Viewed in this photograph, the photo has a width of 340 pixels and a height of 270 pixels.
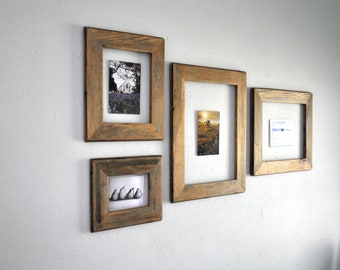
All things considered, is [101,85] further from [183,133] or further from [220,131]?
[220,131]

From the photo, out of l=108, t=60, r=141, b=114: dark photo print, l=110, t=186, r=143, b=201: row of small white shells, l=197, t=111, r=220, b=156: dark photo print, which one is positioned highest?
l=108, t=60, r=141, b=114: dark photo print

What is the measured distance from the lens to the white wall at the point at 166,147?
1050 mm

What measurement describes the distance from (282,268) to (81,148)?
52.2 inches

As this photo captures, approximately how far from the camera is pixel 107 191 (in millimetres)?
1191

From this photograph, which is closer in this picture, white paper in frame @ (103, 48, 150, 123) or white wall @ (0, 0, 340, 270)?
white wall @ (0, 0, 340, 270)

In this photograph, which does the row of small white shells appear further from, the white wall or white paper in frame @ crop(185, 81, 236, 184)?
white paper in frame @ crop(185, 81, 236, 184)

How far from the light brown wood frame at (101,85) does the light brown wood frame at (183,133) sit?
0.08 metres

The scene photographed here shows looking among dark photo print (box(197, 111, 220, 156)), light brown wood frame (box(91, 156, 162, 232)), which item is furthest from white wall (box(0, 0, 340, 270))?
dark photo print (box(197, 111, 220, 156))

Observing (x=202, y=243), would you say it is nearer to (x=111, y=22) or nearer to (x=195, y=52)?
(x=195, y=52)

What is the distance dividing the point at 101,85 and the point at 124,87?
0.31 ft

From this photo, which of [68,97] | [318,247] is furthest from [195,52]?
[318,247]

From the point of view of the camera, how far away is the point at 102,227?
3.86ft

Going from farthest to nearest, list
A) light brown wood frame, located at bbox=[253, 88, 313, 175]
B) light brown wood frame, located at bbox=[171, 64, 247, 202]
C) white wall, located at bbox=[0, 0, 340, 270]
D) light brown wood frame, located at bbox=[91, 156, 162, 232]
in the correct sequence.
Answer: light brown wood frame, located at bbox=[253, 88, 313, 175], light brown wood frame, located at bbox=[171, 64, 247, 202], light brown wood frame, located at bbox=[91, 156, 162, 232], white wall, located at bbox=[0, 0, 340, 270]

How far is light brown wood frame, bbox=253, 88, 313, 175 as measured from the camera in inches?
63.3
